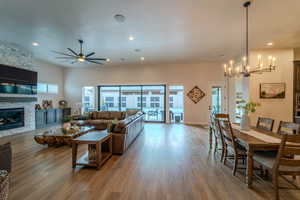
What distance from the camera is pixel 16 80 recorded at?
17.9 ft

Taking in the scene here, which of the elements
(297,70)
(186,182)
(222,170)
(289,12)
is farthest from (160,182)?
(297,70)

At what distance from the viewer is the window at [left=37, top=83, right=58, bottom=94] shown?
7207mm

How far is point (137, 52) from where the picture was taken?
5.99 meters

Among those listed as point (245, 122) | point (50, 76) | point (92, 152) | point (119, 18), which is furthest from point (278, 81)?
point (50, 76)

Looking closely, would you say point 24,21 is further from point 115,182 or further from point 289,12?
point 289,12

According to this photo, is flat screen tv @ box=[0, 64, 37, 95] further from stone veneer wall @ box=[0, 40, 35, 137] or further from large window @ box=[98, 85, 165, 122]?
large window @ box=[98, 85, 165, 122]

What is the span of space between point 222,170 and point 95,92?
7.94 m

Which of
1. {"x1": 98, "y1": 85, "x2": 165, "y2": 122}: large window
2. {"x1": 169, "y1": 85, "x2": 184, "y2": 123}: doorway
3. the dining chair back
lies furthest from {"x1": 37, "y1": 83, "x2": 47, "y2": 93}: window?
the dining chair back

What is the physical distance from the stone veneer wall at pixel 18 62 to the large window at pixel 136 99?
3443 millimetres

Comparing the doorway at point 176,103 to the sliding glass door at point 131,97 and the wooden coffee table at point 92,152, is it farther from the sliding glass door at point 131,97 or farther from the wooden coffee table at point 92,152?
the wooden coffee table at point 92,152

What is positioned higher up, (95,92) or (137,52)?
(137,52)

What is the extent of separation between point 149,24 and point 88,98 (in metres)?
7.00

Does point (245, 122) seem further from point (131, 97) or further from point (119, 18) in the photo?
point (131, 97)

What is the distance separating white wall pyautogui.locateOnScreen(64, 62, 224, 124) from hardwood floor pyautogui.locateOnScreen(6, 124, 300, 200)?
14.1ft
